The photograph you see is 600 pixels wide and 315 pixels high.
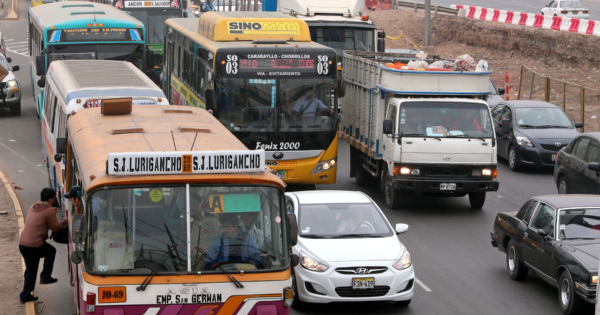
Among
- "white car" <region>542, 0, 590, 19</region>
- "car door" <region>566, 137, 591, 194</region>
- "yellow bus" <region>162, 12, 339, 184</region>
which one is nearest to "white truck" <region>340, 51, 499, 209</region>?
"yellow bus" <region>162, 12, 339, 184</region>

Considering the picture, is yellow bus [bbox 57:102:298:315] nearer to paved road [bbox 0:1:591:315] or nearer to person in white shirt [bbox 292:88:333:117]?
paved road [bbox 0:1:591:315]

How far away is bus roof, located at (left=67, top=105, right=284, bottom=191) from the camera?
26.1 feet

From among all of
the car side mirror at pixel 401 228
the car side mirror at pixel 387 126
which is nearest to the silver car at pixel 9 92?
the car side mirror at pixel 387 126

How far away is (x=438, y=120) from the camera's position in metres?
17.6

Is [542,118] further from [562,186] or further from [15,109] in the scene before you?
[15,109]

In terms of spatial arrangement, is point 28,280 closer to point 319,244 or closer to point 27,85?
point 319,244

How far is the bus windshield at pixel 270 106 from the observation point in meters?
17.5

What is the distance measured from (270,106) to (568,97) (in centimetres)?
2074

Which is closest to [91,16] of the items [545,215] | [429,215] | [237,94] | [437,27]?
[237,94]

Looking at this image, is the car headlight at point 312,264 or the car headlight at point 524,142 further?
the car headlight at point 524,142

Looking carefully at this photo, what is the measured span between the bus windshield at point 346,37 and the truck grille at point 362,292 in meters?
16.2

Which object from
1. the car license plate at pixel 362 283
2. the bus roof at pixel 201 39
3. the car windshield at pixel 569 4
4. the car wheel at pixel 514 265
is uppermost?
the car windshield at pixel 569 4

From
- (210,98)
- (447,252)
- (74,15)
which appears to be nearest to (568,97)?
(74,15)

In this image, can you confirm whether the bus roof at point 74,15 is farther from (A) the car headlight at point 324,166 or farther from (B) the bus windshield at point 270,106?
(A) the car headlight at point 324,166
